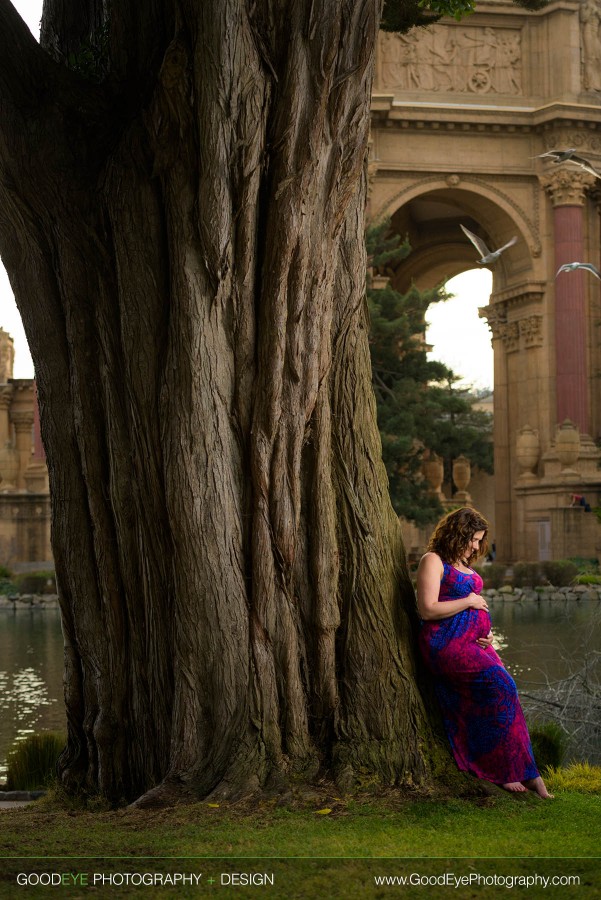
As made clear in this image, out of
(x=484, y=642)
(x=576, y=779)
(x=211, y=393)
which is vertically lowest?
(x=576, y=779)

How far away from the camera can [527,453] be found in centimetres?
3581

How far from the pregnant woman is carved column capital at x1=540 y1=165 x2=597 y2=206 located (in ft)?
106

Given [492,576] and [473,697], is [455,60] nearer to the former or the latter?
[492,576]

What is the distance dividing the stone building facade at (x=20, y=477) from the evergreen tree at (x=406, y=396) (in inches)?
384

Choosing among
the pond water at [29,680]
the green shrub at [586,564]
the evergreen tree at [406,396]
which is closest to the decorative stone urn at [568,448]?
the green shrub at [586,564]

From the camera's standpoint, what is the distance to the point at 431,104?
36.7m

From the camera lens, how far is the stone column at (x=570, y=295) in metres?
36.2

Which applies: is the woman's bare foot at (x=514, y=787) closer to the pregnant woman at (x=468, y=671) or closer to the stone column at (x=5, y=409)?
the pregnant woman at (x=468, y=671)

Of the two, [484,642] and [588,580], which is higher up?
[484,642]

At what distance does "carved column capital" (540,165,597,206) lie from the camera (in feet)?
119

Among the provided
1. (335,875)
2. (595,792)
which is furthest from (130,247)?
(595,792)

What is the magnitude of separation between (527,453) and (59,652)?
→ 72.2ft

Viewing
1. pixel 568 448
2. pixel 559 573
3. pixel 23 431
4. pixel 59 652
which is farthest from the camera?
pixel 23 431

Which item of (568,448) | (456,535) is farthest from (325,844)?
(568,448)
